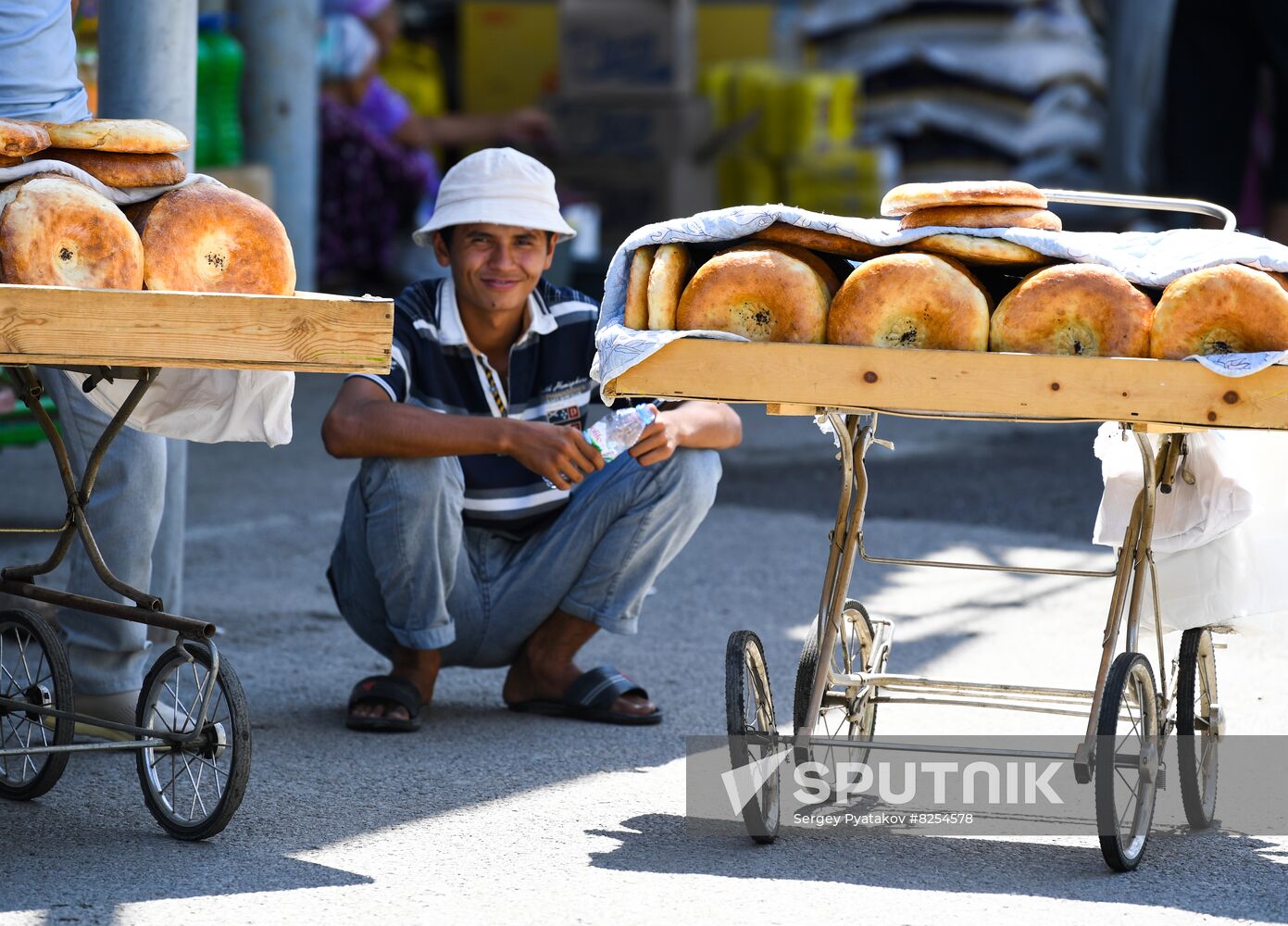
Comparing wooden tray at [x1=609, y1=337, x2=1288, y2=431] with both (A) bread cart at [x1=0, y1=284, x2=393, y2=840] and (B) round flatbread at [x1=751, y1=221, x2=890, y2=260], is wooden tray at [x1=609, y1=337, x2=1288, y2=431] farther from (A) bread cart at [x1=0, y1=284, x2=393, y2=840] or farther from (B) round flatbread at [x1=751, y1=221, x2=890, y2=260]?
(A) bread cart at [x1=0, y1=284, x2=393, y2=840]

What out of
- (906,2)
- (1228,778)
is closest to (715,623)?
(1228,778)

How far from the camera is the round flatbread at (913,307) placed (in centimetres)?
308

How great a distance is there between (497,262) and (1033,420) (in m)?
1.49

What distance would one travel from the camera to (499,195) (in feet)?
13.4

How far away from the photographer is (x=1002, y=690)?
3.29m

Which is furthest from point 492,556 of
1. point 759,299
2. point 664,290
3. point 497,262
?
point 759,299

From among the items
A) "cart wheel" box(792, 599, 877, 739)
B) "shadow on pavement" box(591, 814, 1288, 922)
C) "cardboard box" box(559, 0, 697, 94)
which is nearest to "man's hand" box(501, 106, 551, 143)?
"cardboard box" box(559, 0, 697, 94)

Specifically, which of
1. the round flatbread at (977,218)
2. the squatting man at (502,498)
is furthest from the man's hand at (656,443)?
the round flatbread at (977,218)

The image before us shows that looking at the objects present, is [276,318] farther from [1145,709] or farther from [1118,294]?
[1145,709]

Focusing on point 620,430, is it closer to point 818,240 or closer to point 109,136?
point 818,240

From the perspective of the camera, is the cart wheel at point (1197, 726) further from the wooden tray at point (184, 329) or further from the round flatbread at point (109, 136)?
the round flatbread at point (109, 136)

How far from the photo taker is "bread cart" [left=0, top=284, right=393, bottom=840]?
284cm

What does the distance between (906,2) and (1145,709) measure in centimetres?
1015

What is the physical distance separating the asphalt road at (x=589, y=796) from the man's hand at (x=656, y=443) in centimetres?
63
